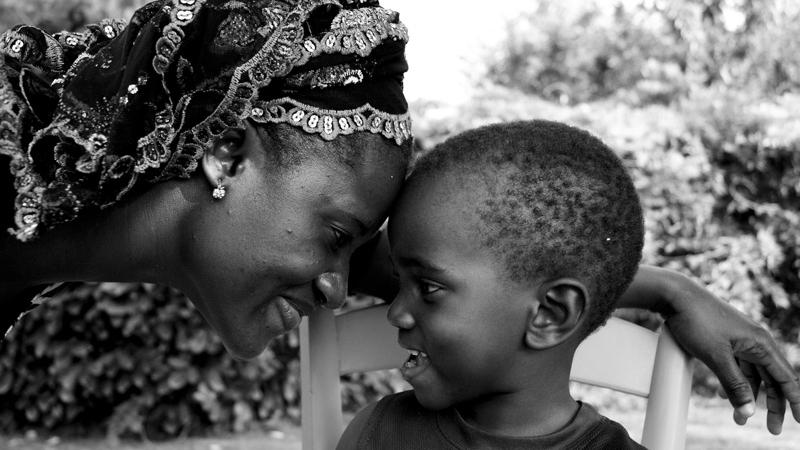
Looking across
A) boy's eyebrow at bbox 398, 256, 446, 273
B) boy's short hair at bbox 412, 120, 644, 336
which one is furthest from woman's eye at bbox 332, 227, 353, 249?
boy's short hair at bbox 412, 120, 644, 336

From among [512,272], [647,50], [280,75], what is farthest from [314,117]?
[647,50]

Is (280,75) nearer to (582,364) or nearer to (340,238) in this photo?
(340,238)

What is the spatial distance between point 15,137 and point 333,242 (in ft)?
2.22

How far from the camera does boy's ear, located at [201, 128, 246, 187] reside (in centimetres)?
189

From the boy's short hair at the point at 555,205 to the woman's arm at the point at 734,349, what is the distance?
22 centimetres

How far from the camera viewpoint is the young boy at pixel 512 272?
5.96ft

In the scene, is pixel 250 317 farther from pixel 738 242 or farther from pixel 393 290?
pixel 738 242

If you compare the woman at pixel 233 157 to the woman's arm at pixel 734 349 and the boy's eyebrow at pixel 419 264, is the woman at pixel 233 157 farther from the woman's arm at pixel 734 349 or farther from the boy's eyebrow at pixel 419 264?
the boy's eyebrow at pixel 419 264

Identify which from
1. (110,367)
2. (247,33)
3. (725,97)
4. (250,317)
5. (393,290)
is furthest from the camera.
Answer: (725,97)

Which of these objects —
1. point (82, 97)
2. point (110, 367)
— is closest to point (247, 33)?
point (82, 97)

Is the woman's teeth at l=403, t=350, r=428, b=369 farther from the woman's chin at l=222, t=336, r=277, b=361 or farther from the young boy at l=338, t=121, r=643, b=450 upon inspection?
the woman's chin at l=222, t=336, r=277, b=361

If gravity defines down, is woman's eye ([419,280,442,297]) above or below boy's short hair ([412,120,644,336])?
below

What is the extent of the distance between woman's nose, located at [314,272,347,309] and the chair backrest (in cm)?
19

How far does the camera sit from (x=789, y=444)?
5.54m
